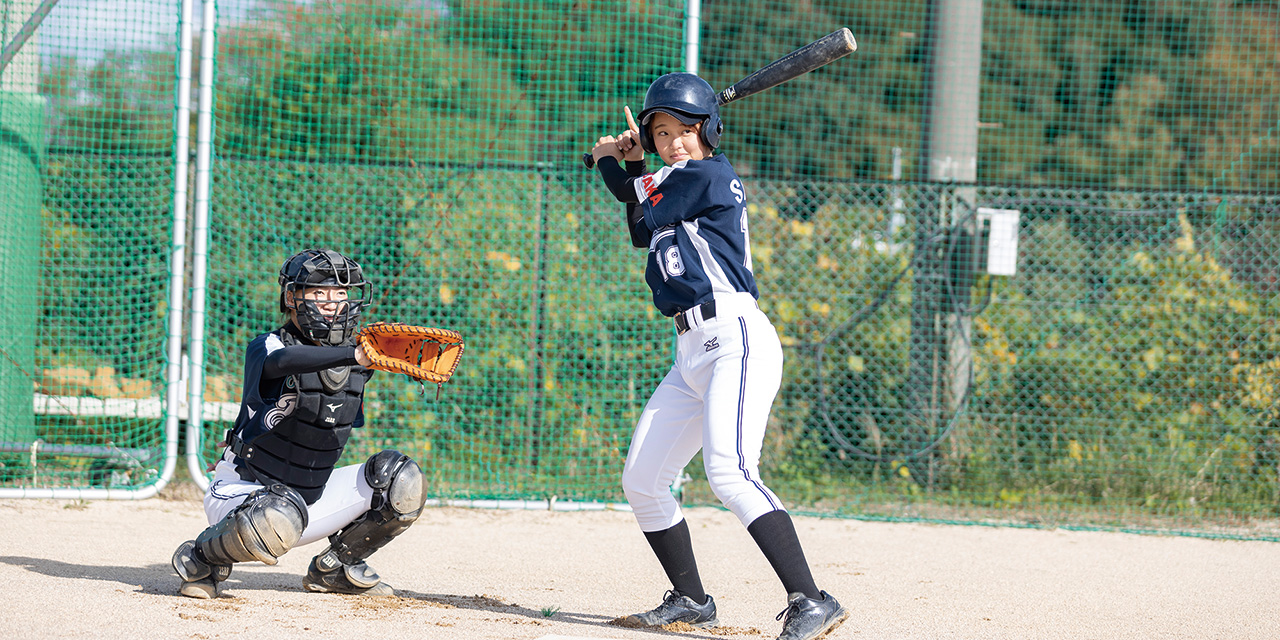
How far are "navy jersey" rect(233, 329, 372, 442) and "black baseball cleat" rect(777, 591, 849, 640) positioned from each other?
175 cm

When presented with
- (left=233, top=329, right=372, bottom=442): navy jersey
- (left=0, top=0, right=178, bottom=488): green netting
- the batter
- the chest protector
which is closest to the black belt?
the batter

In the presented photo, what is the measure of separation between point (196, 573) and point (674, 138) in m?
2.16

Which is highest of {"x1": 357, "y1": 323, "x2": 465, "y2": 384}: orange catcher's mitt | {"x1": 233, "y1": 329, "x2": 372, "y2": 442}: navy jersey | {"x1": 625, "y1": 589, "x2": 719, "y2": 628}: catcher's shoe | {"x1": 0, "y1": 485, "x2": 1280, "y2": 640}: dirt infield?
{"x1": 357, "y1": 323, "x2": 465, "y2": 384}: orange catcher's mitt

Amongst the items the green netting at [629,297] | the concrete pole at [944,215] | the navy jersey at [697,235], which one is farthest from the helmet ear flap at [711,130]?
the concrete pole at [944,215]

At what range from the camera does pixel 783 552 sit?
3229mm

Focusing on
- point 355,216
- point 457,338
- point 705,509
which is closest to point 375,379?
point 355,216

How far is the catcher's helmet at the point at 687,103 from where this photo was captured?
351cm

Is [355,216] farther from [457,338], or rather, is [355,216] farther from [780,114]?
[780,114]

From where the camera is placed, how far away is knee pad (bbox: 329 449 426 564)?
3.71 m

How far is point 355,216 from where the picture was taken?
22.0 ft

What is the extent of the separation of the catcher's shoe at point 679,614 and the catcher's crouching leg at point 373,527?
0.87 meters

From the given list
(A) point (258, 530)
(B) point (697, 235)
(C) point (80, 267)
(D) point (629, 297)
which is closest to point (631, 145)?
(B) point (697, 235)

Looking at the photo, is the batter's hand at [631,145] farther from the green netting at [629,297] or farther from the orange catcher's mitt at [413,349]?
the green netting at [629,297]

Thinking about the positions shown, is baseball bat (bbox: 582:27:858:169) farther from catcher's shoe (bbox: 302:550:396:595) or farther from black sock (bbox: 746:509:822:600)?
catcher's shoe (bbox: 302:550:396:595)
